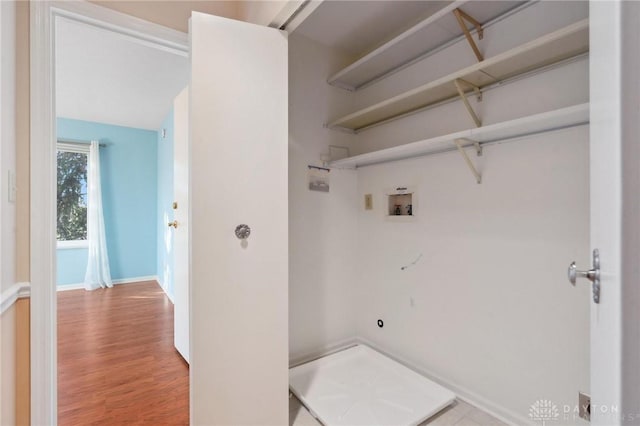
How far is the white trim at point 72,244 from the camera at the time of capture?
13.8 ft

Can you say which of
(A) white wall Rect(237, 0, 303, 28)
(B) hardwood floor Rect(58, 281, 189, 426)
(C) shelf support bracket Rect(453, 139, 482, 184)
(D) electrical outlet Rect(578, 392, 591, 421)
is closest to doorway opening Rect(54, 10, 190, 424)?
(B) hardwood floor Rect(58, 281, 189, 426)

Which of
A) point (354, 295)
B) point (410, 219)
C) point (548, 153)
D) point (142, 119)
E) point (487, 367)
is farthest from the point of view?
point (142, 119)

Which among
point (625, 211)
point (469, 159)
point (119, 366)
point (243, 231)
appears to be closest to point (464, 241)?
point (469, 159)

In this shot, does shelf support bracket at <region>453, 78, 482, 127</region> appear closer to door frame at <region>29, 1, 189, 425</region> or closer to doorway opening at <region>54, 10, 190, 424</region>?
doorway opening at <region>54, 10, 190, 424</region>

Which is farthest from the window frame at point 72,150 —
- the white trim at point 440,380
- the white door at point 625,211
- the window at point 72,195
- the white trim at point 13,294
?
the white door at point 625,211

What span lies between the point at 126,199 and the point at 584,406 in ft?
18.1

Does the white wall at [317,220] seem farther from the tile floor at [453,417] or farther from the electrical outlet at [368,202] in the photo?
the tile floor at [453,417]

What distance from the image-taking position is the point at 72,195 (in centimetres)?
435

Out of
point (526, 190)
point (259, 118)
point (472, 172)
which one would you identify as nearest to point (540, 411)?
point (526, 190)

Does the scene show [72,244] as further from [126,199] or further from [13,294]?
[13,294]

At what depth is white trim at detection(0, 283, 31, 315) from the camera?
0.98 meters

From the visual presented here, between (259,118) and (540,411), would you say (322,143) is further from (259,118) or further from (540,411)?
(540,411)

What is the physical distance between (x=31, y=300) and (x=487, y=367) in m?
2.14

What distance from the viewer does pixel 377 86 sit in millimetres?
2146
